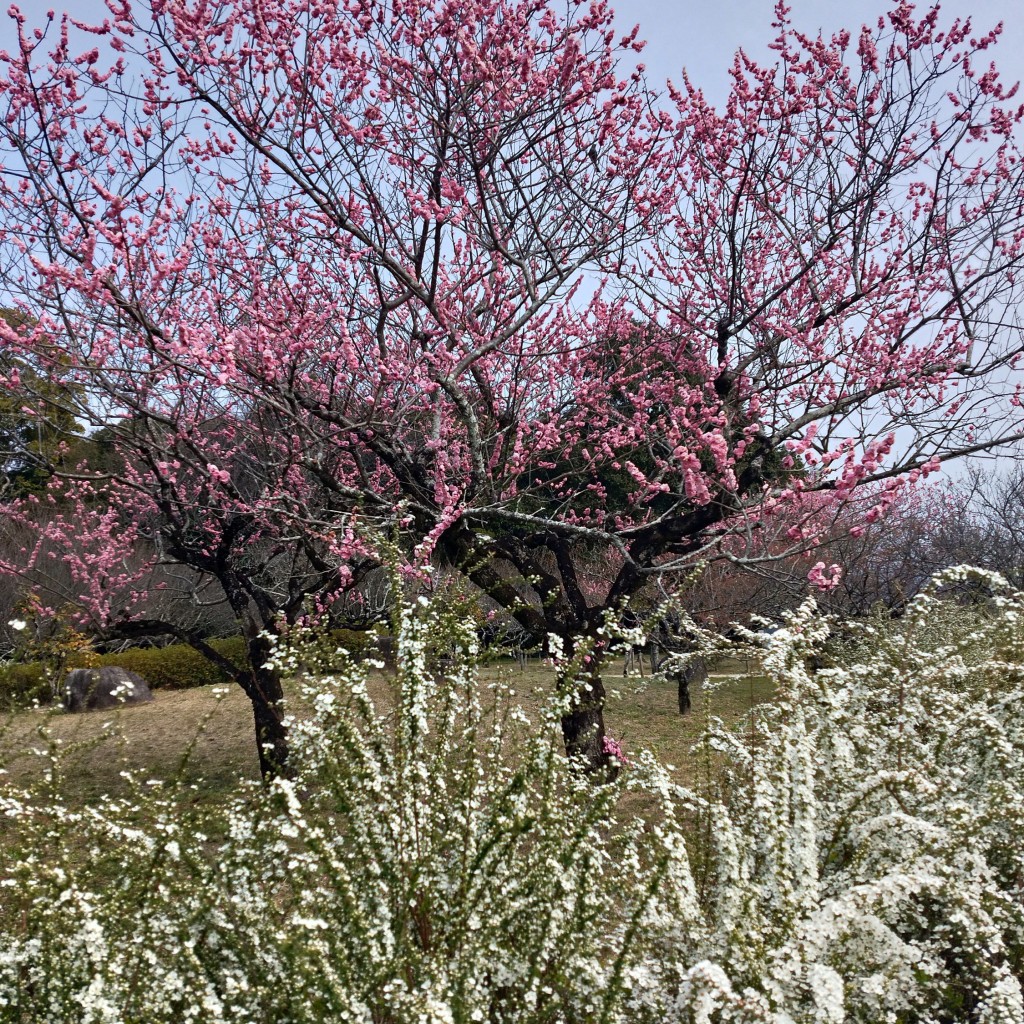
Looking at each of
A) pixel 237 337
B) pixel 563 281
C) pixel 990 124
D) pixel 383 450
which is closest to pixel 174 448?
pixel 237 337

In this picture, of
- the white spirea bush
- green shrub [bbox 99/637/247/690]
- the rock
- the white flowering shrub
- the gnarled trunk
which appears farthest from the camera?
green shrub [bbox 99/637/247/690]

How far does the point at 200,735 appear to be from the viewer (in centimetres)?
843

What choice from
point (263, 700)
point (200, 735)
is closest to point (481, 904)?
point (263, 700)

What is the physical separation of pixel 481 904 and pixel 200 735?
6.93 meters

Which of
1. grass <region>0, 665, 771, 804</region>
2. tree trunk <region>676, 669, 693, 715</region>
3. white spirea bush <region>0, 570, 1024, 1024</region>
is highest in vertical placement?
white spirea bush <region>0, 570, 1024, 1024</region>

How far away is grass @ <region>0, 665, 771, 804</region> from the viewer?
28.0 ft

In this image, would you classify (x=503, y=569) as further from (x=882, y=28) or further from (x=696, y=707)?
(x=882, y=28)

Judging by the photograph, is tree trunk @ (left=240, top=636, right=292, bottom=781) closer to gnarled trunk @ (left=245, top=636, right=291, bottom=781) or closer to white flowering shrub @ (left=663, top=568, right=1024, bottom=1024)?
gnarled trunk @ (left=245, top=636, right=291, bottom=781)

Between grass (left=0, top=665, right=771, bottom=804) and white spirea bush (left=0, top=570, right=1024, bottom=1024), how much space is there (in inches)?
143

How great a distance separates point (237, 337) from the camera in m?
5.85

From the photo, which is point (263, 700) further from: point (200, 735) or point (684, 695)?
point (684, 695)

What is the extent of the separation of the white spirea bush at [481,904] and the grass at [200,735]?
143 inches

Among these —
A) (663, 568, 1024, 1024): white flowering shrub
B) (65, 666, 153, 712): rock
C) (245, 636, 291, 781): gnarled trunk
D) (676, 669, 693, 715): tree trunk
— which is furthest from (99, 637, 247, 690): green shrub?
(663, 568, 1024, 1024): white flowering shrub

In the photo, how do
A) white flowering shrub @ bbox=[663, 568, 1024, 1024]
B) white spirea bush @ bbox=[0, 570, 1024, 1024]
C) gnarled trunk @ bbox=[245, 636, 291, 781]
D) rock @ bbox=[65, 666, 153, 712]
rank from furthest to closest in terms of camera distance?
rock @ bbox=[65, 666, 153, 712] < gnarled trunk @ bbox=[245, 636, 291, 781] < white flowering shrub @ bbox=[663, 568, 1024, 1024] < white spirea bush @ bbox=[0, 570, 1024, 1024]
